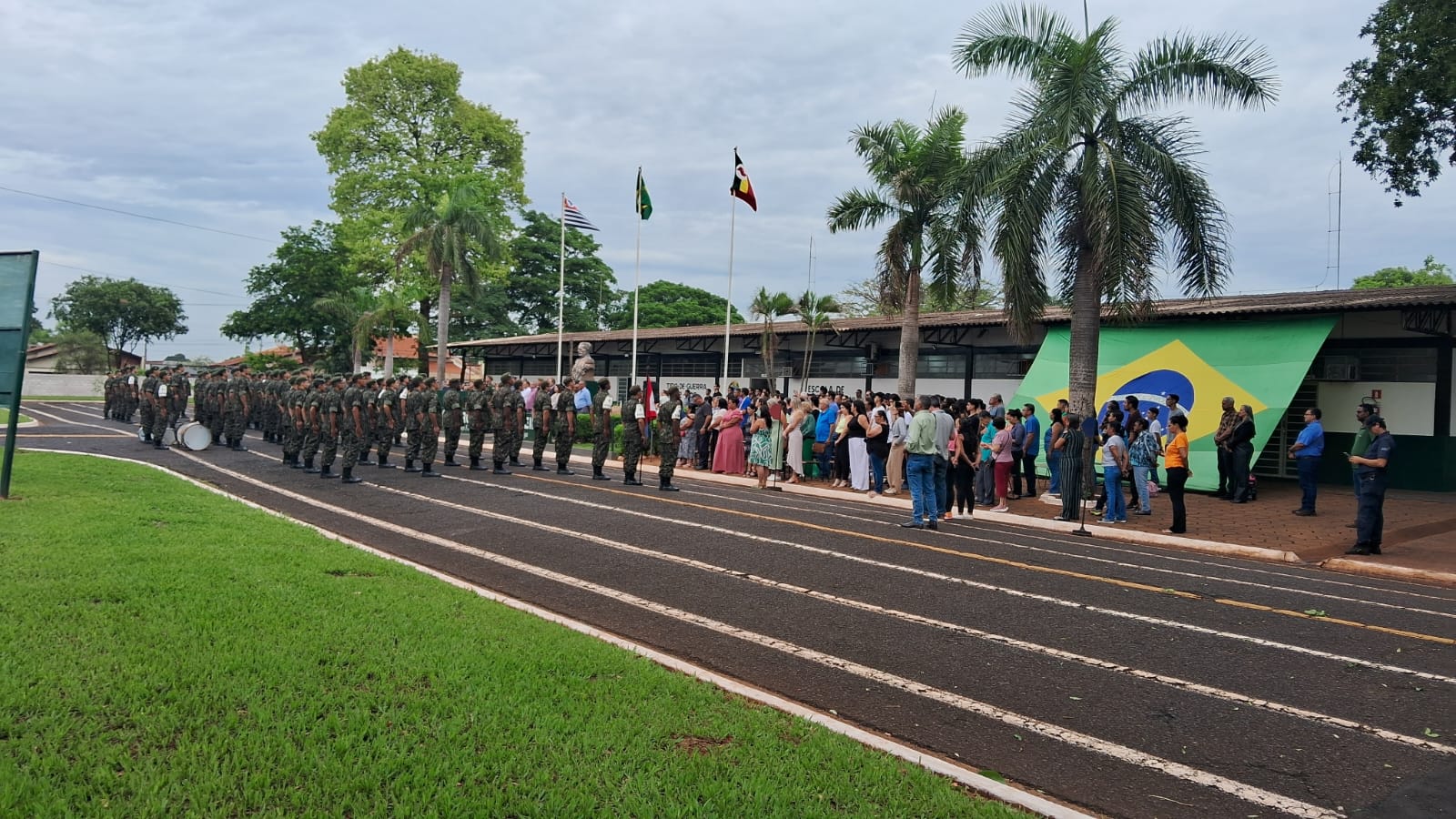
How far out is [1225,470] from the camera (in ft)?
56.5

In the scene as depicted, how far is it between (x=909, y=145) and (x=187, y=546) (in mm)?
18533

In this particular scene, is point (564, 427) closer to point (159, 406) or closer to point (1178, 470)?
point (1178, 470)

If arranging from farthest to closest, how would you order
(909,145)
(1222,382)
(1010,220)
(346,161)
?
(346,161) → (909,145) → (1222,382) → (1010,220)

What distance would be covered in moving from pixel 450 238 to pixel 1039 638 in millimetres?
32261

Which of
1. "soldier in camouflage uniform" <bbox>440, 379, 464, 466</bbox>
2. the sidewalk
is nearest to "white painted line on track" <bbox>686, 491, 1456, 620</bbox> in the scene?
the sidewalk

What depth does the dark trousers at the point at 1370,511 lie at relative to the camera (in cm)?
1168

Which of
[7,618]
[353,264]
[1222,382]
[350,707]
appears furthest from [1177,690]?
[353,264]

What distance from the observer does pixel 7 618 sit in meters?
5.34

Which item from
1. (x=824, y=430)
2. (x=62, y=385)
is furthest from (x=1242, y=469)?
(x=62, y=385)

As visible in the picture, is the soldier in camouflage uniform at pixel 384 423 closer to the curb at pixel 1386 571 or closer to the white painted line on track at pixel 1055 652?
the white painted line on track at pixel 1055 652

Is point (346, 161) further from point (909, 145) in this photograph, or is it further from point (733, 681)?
point (733, 681)

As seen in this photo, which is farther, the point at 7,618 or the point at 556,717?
the point at 7,618

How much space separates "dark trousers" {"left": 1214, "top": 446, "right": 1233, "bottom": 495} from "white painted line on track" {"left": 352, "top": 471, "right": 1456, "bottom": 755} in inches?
478

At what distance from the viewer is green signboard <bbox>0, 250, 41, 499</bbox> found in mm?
10398
